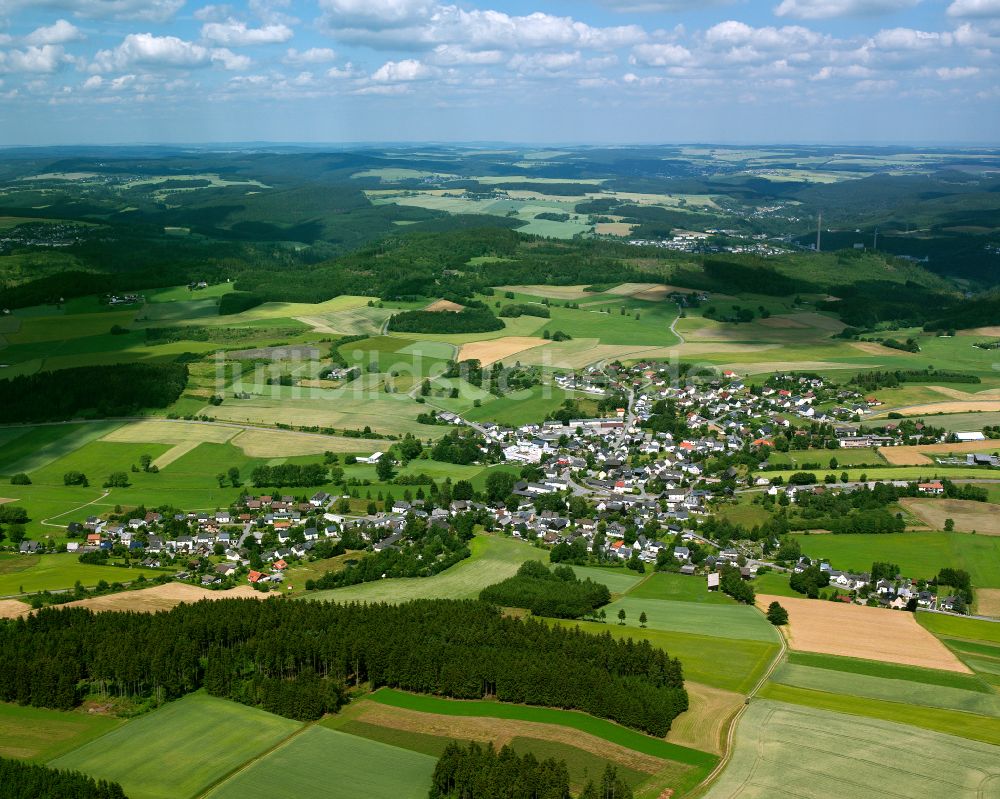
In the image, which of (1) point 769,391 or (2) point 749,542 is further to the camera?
(1) point 769,391

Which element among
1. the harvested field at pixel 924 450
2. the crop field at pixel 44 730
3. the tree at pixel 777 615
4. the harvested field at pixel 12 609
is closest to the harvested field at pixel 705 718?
the tree at pixel 777 615

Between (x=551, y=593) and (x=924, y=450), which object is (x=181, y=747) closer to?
(x=551, y=593)

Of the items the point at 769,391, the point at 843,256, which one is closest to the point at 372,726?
the point at 769,391

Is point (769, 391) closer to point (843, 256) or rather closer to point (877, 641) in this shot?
point (877, 641)

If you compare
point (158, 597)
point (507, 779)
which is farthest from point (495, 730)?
point (158, 597)

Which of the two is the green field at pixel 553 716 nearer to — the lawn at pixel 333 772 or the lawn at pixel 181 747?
the lawn at pixel 333 772

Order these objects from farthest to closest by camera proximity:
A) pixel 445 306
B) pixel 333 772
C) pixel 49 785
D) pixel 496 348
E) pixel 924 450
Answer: pixel 445 306 < pixel 496 348 < pixel 924 450 < pixel 333 772 < pixel 49 785

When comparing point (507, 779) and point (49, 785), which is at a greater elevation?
point (49, 785)

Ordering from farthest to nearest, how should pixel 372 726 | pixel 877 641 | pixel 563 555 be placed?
pixel 563 555, pixel 877 641, pixel 372 726
